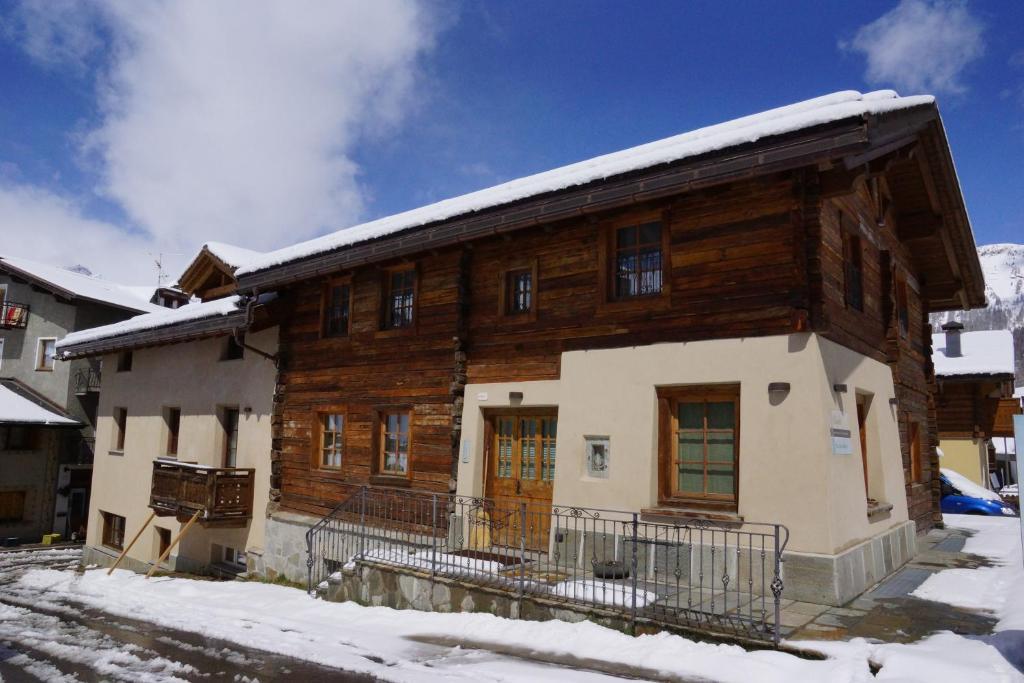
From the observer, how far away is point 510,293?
1245cm

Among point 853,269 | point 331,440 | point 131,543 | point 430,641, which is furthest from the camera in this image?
point 131,543

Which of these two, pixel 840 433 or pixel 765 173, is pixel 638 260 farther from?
pixel 840 433

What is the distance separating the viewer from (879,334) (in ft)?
40.0

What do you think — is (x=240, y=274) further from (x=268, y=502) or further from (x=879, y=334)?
(x=879, y=334)

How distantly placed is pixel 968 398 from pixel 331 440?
24.8 metres

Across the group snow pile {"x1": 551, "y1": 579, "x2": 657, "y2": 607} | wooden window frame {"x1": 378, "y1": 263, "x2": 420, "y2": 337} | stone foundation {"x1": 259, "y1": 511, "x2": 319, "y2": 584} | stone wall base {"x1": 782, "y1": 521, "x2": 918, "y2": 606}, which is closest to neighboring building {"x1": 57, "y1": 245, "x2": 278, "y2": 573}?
stone foundation {"x1": 259, "y1": 511, "x2": 319, "y2": 584}

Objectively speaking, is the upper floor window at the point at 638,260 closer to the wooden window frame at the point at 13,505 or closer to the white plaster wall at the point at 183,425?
the white plaster wall at the point at 183,425

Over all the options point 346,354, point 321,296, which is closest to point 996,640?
point 346,354

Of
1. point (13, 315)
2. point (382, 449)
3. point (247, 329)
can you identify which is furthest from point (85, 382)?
point (382, 449)

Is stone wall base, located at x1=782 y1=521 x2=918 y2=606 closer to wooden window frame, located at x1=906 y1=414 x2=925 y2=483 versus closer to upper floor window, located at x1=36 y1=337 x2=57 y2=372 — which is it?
wooden window frame, located at x1=906 y1=414 x2=925 y2=483

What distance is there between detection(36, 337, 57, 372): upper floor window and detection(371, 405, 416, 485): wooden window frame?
23641mm

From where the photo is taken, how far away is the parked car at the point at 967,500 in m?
22.8

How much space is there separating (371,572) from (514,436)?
122 inches

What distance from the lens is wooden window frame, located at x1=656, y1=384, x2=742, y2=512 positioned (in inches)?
371
